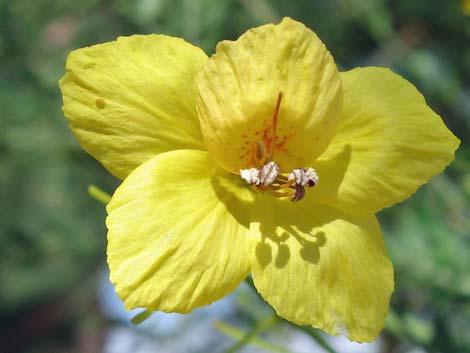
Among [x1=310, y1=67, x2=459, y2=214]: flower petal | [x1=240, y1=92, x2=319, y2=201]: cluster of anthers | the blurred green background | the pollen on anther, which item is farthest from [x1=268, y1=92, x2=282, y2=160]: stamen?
the blurred green background

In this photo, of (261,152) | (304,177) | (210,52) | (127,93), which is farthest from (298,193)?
(210,52)

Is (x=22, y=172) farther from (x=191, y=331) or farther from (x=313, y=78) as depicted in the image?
(x=313, y=78)

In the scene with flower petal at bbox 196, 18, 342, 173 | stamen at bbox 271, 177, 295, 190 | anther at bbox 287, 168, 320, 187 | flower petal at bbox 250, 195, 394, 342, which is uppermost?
flower petal at bbox 196, 18, 342, 173

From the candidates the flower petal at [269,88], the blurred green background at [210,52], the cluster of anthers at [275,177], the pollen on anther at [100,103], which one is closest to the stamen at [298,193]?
the cluster of anthers at [275,177]

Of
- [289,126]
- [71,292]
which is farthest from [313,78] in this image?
[71,292]

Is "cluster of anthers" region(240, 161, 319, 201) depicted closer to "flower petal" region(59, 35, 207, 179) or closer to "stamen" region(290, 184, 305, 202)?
"stamen" region(290, 184, 305, 202)

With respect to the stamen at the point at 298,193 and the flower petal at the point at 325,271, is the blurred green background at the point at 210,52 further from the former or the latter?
the stamen at the point at 298,193

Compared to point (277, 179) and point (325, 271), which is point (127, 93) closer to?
point (277, 179)
